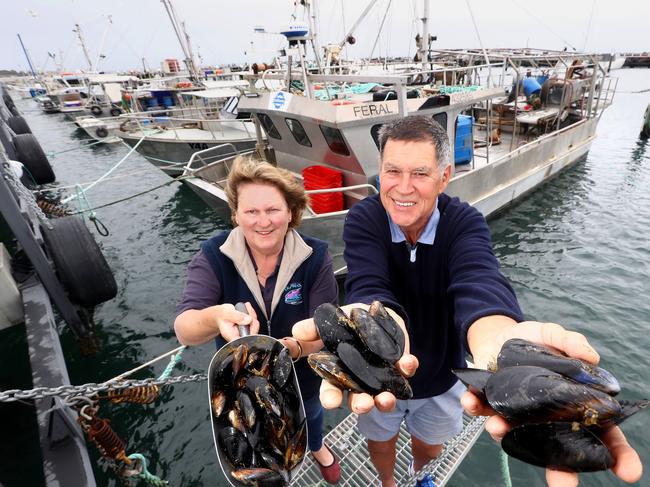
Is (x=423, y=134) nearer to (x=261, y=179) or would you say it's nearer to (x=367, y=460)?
(x=261, y=179)

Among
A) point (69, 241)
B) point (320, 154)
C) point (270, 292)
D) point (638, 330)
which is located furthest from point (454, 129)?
point (69, 241)

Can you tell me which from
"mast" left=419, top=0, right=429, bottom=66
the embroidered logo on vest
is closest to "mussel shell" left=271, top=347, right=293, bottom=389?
the embroidered logo on vest

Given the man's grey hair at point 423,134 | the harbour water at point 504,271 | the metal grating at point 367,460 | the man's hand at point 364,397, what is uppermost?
the man's grey hair at point 423,134

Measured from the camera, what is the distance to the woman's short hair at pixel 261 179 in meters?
2.35

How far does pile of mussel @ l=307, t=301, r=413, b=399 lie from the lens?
1478 mm

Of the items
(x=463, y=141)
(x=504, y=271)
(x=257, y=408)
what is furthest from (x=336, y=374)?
(x=463, y=141)

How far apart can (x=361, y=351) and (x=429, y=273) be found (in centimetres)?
90

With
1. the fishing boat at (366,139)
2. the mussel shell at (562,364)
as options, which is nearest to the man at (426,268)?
the mussel shell at (562,364)

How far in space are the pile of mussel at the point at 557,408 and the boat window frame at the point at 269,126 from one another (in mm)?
9569

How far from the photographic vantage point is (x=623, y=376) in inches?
227

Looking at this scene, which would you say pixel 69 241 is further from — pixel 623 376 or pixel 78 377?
pixel 623 376

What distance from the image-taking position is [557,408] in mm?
1142

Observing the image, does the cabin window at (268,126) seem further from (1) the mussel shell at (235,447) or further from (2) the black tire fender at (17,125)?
(2) the black tire fender at (17,125)

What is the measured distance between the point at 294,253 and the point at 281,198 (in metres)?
0.42
